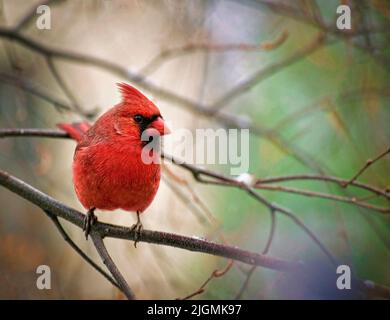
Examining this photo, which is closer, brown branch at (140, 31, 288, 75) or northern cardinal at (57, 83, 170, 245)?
northern cardinal at (57, 83, 170, 245)

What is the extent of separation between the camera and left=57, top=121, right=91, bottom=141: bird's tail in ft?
6.38

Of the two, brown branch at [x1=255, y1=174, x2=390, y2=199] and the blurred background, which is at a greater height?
the blurred background

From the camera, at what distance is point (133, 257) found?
1.98m

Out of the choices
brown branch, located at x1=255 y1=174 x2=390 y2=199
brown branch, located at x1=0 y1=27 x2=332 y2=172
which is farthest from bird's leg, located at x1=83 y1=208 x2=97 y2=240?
brown branch, located at x1=0 y1=27 x2=332 y2=172

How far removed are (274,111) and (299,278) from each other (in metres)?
0.94

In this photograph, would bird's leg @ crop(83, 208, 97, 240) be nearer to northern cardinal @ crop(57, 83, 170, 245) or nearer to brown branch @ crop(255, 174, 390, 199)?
northern cardinal @ crop(57, 83, 170, 245)

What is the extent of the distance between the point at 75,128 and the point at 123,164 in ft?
1.25

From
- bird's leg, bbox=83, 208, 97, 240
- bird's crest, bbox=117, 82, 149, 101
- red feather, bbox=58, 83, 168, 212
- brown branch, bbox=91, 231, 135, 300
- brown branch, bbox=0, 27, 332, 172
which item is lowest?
brown branch, bbox=91, 231, 135, 300

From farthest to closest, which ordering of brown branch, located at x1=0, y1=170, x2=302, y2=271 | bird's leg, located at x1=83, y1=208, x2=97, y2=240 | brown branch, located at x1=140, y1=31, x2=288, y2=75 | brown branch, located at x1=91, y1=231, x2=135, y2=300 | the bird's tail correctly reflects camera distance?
1. brown branch, located at x1=140, y1=31, x2=288, y2=75
2. the bird's tail
3. bird's leg, located at x1=83, y1=208, x2=97, y2=240
4. brown branch, located at x1=0, y1=170, x2=302, y2=271
5. brown branch, located at x1=91, y1=231, x2=135, y2=300

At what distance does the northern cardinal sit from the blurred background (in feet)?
0.53

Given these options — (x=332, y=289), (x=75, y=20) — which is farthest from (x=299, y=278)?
(x=75, y=20)

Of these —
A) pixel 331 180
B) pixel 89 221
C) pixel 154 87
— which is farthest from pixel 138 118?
pixel 331 180

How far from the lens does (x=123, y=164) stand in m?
1.68
